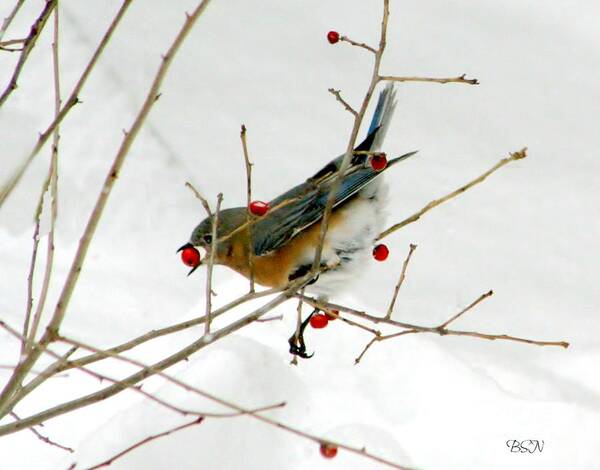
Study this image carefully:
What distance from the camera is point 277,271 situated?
3.72 m

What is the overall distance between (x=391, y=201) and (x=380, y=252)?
52.6 inches

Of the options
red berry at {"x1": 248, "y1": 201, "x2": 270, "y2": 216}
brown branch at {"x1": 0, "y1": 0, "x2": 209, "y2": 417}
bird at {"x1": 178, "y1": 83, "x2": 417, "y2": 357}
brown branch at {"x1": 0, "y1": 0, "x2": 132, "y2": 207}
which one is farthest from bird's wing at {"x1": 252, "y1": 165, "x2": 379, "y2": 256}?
brown branch at {"x1": 0, "y1": 0, "x2": 209, "y2": 417}

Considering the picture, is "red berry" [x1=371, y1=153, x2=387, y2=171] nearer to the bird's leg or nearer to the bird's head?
the bird's leg

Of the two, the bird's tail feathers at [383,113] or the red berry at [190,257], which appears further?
the bird's tail feathers at [383,113]

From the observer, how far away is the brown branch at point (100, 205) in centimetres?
179

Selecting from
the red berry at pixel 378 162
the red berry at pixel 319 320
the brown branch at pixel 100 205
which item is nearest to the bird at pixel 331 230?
the red berry at pixel 319 320

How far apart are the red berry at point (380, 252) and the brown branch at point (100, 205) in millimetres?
1658

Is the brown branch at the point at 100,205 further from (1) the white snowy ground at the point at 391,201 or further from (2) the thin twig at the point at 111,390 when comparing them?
(1) the white snowy ground at the point at 391,201

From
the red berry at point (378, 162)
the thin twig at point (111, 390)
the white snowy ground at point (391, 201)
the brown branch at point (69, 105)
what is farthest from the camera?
the white snowy ground at point (391, 201)

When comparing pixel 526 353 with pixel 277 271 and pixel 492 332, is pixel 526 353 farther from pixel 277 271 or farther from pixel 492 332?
pixel 277 271

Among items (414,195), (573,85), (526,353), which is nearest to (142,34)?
(414,195)

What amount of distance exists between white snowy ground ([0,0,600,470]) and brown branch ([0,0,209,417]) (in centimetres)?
136

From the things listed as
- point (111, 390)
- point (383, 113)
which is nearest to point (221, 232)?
point (383, 113)

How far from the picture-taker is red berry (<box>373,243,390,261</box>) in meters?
3.57
